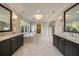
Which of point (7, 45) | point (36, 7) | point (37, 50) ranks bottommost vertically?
point (37, 50)

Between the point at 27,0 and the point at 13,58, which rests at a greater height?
the point at 27,0

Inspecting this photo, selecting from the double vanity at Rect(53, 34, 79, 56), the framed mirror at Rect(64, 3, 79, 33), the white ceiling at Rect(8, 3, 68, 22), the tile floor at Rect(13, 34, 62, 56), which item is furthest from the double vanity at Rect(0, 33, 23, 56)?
the framed mirror at Rect(64, 3, 79, 33)

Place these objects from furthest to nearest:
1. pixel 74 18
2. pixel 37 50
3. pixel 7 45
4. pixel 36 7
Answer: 1. pixel 36 7
2. pixel 37 50
3. pixel 74 18
4. pixel 7 45

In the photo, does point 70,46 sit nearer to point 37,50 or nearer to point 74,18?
point 74,18

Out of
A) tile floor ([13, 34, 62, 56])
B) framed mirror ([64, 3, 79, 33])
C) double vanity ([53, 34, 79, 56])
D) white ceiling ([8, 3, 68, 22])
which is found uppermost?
white ceiling ([8, 3, 68, 22])

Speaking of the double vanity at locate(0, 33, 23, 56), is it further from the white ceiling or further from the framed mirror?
the framed mirror

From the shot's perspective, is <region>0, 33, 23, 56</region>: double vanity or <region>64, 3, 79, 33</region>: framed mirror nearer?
<region>0, 33, 23, 56</region>: double vanity

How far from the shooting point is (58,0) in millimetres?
1338

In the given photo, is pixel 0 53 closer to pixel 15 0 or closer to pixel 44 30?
pixel 15 0

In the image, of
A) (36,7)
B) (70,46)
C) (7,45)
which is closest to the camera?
(70,46)

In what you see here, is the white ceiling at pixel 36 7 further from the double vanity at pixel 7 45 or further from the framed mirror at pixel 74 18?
the double vanity at pixel 7 45

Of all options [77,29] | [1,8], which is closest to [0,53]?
[1,8]

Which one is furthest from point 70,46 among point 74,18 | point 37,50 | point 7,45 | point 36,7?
point 36,7

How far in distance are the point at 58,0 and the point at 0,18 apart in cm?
385
